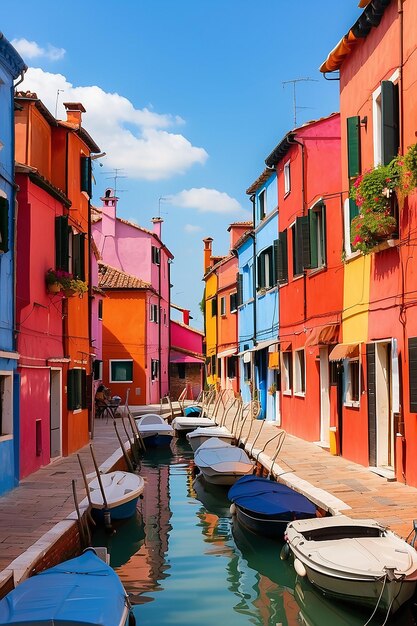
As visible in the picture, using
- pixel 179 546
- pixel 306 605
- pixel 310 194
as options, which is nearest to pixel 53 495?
pixel 179 546

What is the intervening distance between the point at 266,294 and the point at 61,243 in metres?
10.3

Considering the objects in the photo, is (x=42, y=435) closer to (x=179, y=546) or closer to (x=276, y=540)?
(x=179, y=546)

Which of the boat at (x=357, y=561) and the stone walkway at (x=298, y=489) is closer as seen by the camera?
the boat at (x=357, y=561)

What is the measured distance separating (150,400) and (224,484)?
2351 cm

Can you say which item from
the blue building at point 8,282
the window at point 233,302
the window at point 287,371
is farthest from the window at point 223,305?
the blue building at point 8,282

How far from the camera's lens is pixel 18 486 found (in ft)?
42.8

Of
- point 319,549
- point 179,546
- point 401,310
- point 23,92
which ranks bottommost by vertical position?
point 179,546

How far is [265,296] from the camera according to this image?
25.7 metres

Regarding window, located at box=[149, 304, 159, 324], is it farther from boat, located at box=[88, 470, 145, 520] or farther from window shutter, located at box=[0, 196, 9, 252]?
window shutter, located at box=[0, 196, 9, 252]

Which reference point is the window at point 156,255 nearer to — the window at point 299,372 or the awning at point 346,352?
the window at point 299,372

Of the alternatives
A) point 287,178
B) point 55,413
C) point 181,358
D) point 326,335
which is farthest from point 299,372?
point 181,358

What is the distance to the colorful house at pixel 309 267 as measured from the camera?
53.6 ft

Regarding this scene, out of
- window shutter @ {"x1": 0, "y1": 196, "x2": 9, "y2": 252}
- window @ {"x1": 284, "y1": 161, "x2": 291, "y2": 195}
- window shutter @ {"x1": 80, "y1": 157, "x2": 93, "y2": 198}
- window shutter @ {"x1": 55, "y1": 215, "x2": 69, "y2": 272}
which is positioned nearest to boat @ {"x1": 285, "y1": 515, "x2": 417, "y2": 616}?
window shutter @ {"x1": 0, "y1": 196, "x2": 9, "y2": 252}

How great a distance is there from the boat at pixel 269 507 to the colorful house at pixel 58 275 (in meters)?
4.65
